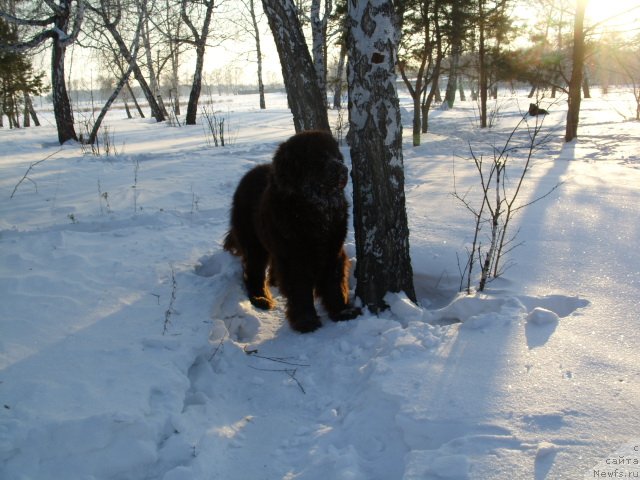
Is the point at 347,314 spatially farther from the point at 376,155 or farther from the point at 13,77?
the point at 13,77

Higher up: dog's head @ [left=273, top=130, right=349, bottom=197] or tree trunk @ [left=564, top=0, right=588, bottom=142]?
tree trunk @ [left=564, top=0, right=588, bottom=142]

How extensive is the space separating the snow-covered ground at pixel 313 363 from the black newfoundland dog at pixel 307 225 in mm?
265

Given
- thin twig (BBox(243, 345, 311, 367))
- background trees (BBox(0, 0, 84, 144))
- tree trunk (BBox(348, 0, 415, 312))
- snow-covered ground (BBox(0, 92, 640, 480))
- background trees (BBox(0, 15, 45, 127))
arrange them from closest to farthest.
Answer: snow-covered ground (BBox(0, 92, 640, 480)) < thin twig (BBox(243, 345, 311, 367)) < tree trunk (BBox(348, 0, 415, 312)) < background trees (BBox(0, 0, 84, 144)) < background trees (BBox(0, 15, 45, 127))

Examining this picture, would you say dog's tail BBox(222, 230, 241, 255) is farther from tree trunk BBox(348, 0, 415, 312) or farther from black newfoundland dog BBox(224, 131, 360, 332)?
tree trunk BBox(348, 0, 415, 312)

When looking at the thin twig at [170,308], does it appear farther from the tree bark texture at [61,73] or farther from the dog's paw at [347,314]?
the tree bark texture at [61,73]

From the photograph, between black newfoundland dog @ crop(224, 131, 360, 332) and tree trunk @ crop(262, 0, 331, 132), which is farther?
tree trunk @ crop(262, 0, 331, 132)

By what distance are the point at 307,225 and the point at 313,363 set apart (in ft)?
3.11

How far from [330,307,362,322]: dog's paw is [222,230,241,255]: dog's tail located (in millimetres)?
1259

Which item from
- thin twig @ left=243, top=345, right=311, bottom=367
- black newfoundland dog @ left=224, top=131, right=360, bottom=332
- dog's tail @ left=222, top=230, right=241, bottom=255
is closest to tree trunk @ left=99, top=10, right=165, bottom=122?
dog's tail @ left=222, top=230, right=241, bottom=255

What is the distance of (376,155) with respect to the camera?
10.3 ft

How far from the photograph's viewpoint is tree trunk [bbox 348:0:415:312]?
3.02 metres

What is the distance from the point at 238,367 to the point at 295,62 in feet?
12.7

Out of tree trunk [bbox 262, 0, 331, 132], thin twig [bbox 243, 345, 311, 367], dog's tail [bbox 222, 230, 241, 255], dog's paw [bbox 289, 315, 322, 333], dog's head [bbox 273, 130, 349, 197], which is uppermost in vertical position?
tree trunk [bbox 262, 0, 331, 132]

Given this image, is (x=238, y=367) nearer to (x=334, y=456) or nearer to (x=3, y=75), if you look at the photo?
(x=334, y=456)
